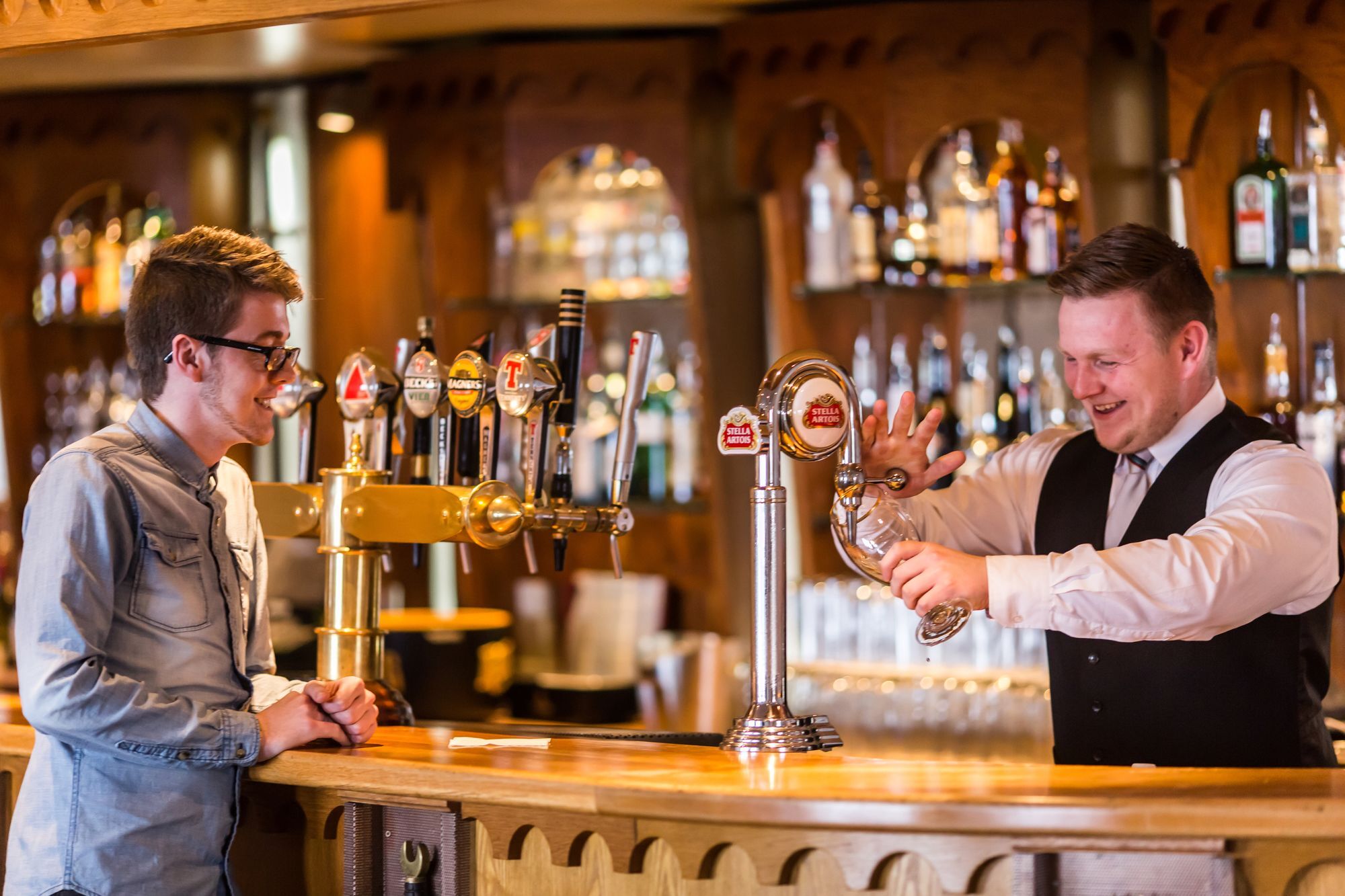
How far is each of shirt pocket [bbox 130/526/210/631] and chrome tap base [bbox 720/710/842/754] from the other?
28.4 inches

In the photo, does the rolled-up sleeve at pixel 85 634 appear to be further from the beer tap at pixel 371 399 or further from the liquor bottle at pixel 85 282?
the liquor bottle at pixel 85 282

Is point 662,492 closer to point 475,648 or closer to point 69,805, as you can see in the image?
point 475,648

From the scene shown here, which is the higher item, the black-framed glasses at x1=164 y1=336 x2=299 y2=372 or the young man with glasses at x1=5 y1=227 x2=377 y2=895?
the black-framed glasses at x1=164 y1=336 x2=299 y2=372

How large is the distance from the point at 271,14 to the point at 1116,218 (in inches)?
86.7

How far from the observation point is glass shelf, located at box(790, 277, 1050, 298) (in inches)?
156

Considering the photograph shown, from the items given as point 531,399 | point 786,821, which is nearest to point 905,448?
point 531,399

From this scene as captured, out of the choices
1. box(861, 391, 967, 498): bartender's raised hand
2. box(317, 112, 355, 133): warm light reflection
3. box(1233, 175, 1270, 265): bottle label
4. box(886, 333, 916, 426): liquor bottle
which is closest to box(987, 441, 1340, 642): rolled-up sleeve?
box(861, 391, 967, 498): bartender's raised hand

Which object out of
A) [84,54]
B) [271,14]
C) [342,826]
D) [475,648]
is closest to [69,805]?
[342,826]

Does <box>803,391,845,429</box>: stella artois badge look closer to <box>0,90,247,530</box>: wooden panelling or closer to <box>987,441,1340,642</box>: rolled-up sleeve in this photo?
<box>987,441,1340,642</box>: rolled-up sleeve

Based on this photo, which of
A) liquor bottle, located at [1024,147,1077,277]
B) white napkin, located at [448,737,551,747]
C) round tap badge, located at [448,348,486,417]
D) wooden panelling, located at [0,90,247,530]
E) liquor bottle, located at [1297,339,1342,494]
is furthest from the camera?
wooden panelling, located at [0,90,247,530]

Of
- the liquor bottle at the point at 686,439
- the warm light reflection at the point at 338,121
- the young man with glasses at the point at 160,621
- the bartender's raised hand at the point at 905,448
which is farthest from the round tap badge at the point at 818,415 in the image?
the warm light reflection at the point at 338,121

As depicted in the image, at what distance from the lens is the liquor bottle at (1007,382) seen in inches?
159

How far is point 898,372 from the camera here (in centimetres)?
418

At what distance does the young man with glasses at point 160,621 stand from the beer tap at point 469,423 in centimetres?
26
